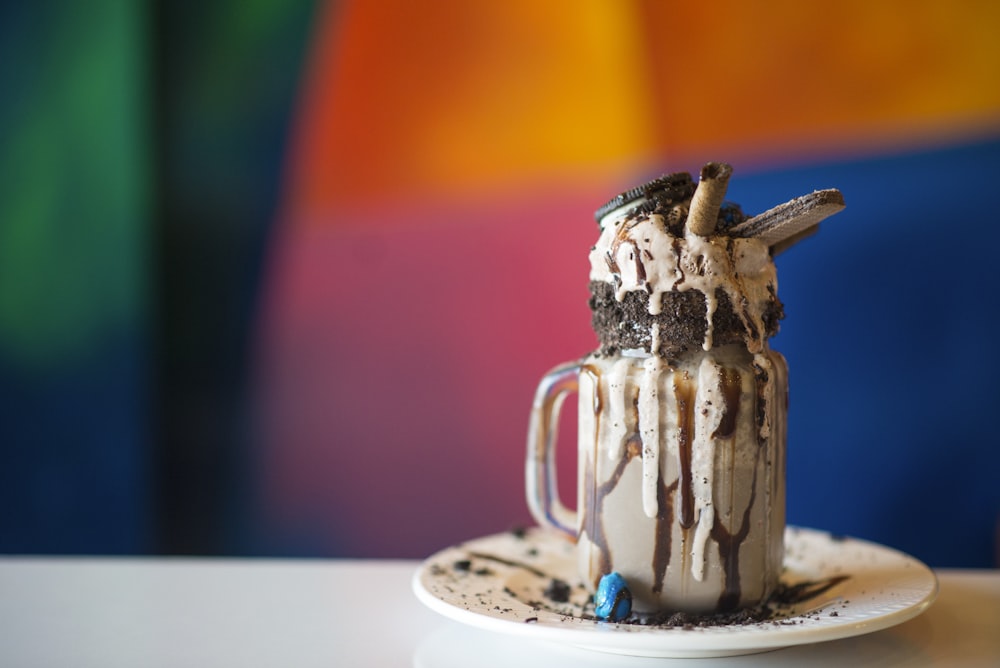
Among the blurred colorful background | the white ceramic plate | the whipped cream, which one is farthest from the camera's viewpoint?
the blurred colorful background

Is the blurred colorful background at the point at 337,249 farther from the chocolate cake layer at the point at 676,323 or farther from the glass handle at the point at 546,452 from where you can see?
the chocolate cake layer at the point at 676,323

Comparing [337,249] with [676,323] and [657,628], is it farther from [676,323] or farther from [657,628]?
[657,628]

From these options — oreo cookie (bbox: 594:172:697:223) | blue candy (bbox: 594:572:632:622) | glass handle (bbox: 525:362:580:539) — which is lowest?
blue candy (bbox: 594:572:632:622)

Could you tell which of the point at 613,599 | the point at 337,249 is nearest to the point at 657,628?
the point at 613,599

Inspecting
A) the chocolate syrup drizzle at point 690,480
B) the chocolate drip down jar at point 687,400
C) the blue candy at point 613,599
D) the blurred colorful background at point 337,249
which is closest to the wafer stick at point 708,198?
the chocolate drip down jar at point 687,400

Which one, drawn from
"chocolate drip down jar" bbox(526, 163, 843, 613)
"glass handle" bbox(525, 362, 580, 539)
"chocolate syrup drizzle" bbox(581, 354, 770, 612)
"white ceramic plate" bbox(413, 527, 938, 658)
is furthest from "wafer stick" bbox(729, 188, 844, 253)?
"white ceramic plate" bbox(413, 527, 938, 658)

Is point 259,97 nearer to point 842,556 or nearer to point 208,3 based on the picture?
point 208,3

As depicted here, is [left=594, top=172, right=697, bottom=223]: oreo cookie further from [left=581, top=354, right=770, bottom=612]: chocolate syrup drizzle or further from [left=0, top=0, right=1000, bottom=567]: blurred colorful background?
[left=0, top=0, right=1000, bottom=567]: blurred colorful background
